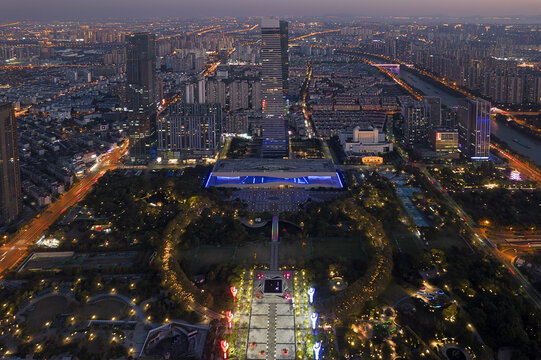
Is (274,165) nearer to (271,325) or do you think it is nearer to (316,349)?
(271,325)

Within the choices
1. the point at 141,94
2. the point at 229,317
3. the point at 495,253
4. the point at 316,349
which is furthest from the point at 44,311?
the point at 141,94

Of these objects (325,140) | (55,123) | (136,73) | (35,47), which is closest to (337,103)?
(325,140)

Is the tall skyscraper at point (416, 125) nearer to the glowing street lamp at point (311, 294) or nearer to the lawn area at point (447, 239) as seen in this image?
the lawn area at point (447, 239)

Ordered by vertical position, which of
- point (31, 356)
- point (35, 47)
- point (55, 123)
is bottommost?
point (31, 356)

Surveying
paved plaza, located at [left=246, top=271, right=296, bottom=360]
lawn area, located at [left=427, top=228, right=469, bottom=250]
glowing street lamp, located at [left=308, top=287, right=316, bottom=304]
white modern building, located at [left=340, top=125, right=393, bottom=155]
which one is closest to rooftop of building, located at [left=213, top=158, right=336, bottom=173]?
white modern building, located at [left=340, top=125, right=393, bottom=155]

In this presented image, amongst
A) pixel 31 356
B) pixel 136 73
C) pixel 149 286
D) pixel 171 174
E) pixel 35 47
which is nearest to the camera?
pixel 31 356

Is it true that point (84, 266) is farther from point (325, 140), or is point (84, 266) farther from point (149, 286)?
point (325, 140)

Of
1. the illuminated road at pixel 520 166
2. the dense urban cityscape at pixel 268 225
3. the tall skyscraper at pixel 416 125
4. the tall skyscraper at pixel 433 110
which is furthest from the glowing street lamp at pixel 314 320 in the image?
the tall skyscraper at pixel 433 110
